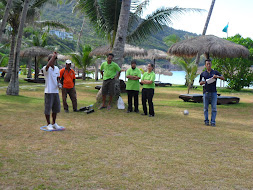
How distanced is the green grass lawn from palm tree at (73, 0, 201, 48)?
252 inches

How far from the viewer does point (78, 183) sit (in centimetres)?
332

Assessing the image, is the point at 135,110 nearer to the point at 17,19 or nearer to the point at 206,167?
the point at 206,167

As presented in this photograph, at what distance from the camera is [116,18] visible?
12.7 m

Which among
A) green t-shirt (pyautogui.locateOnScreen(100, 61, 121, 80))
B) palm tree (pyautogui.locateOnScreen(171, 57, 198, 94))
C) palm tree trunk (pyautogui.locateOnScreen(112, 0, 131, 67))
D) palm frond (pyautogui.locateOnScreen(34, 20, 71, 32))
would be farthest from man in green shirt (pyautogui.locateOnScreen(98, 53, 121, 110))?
palm frond (pyautogui.locateOnScreen(34, 20, 71, 32))

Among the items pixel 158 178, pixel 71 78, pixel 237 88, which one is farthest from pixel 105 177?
pixel 237 88

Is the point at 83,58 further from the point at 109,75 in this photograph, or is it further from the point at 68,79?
the point at 109,75

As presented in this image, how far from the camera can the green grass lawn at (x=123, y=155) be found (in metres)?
3.44

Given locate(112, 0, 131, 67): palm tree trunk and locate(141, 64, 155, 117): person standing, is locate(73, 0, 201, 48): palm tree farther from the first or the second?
locate(141, 64, 155, 117): person standing

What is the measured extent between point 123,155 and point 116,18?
919 cm

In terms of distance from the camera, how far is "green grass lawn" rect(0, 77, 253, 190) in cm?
344

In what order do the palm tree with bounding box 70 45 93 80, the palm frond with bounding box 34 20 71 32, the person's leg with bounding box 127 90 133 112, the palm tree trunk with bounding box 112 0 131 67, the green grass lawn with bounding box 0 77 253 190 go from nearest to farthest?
1. the green grass lawn with bounding box 0 77 253 190
2. the person's leg with bounding box 127 90 133 112
3. the palm tree trunk with bounding box 112 0 131 67
4. the palm frond with bounding box 34 20 71 32
5. the palm tree with bounding box 70 45 93 80

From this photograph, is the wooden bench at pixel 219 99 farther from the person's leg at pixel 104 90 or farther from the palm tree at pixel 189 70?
the person's leg at pixel 104 90

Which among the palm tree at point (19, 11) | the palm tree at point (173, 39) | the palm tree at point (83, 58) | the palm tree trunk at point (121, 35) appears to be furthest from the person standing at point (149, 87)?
the palm tree at point (173, 39)

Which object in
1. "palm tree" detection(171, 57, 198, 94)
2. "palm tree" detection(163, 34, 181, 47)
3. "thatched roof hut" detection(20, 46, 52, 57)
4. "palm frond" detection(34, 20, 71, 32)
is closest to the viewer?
"palm tree" detection(171, 57, 198, 94)
